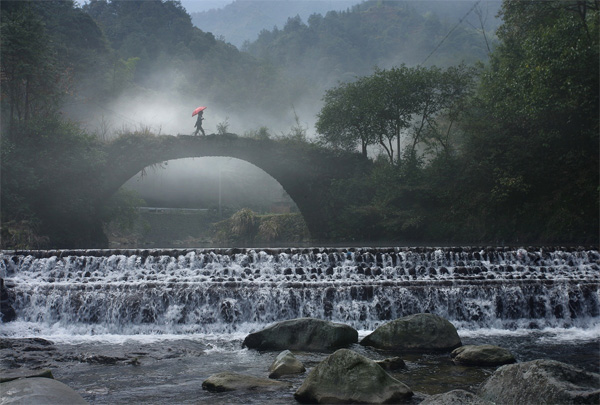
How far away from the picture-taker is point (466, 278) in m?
11.6

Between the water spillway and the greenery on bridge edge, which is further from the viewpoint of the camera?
the greenery on bridge edge

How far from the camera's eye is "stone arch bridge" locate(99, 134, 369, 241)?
76.7 feet

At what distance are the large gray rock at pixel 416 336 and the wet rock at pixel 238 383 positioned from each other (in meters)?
2.78

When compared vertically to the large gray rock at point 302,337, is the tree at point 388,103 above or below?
above

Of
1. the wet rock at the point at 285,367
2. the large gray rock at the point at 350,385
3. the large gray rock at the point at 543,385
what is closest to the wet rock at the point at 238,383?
the wet rock at the point at 285,367

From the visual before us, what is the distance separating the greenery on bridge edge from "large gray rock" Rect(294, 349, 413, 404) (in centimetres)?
1387

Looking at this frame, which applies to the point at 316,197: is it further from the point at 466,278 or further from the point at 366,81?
the point at 466,278

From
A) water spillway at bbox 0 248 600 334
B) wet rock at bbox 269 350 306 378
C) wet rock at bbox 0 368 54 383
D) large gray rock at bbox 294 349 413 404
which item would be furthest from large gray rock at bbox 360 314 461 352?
wet rock at bbox 0 368 54 383

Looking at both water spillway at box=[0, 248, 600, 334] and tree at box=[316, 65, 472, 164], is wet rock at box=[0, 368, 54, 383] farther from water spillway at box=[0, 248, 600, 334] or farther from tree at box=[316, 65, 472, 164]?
tree at box=[316, 65, 472, 164]

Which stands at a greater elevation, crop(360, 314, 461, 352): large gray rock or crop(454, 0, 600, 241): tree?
crop(454, 0, 600, 241): tree

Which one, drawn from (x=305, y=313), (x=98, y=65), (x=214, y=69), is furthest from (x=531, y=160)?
(x=214, y=69)

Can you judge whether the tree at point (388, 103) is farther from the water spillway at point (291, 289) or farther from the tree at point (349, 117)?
the water spillway at point (291, 289)

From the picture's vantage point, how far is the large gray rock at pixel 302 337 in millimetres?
8500

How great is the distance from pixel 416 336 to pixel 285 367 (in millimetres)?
2712
